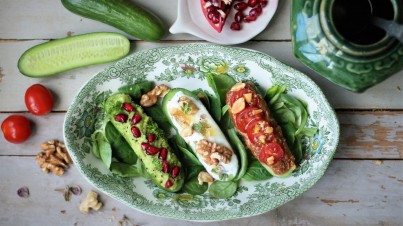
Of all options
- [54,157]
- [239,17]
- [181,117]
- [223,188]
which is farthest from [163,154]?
[239,17]

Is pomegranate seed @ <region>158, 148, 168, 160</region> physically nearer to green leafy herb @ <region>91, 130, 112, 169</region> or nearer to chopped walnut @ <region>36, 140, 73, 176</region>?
green leafy herb @ <region>91, 130, 112, 169</region>

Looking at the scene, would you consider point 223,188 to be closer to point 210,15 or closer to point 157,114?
point 157,114

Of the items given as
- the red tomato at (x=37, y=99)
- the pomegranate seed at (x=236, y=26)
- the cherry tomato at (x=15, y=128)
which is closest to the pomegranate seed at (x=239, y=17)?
the pomegranate seed at (x=236, y=26)

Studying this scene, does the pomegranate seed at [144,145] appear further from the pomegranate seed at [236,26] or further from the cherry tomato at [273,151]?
the pomegranate seed at [236,26]

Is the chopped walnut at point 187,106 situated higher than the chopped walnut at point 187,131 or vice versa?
the chopped walnut at point 187,106

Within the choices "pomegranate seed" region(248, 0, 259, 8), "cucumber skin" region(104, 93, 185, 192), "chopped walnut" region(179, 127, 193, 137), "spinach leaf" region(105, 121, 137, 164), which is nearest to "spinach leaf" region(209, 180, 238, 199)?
"cucumber skin" region(104, 93, 185, 192)

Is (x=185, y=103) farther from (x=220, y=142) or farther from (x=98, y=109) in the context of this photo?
(x=98, y=109)
